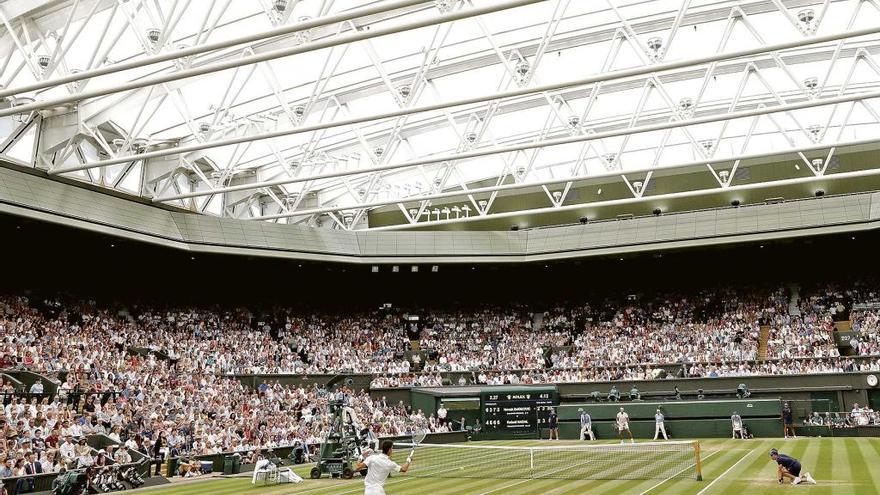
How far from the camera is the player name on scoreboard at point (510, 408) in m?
40.9

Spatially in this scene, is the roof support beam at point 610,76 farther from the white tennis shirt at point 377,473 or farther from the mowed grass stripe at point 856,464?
the white tennis shirt at point 377,473

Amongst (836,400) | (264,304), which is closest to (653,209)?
(836,400)

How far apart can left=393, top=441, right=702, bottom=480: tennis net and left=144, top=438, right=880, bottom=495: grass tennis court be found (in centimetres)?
73

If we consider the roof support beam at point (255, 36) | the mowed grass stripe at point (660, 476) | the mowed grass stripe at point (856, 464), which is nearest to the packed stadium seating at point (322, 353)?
the roof support beam at point (255, 36)

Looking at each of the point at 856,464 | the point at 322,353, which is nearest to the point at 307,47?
the point at 856,464

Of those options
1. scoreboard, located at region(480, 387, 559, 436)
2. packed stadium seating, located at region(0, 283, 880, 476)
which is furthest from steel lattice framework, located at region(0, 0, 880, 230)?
scoreboard, located at region(480, 387, 559, 436)

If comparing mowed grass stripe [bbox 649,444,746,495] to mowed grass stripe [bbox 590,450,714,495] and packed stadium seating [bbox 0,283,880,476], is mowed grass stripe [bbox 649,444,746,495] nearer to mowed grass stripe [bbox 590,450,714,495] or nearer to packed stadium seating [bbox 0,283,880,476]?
mowed grass stripe [bbox 590,450,714,495]

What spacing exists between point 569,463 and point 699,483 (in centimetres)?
672

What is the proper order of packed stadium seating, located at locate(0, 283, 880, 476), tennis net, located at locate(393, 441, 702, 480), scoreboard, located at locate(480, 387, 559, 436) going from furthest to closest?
1. scoreboard, located at locate(480, 387, 559, 436)
2. packed stadium seating, located at locate(0, 283, 880, 476)
3. tennis net, located at locate(393, 441, 702, 480)

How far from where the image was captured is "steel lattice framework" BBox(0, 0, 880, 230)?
23719mm

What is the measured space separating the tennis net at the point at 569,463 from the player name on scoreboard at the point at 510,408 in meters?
9.93

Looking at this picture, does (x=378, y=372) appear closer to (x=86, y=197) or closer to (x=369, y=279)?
(x=369, y=279)

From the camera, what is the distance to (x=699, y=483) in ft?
58.0

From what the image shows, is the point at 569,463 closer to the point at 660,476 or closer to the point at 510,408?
the point at 660,476
